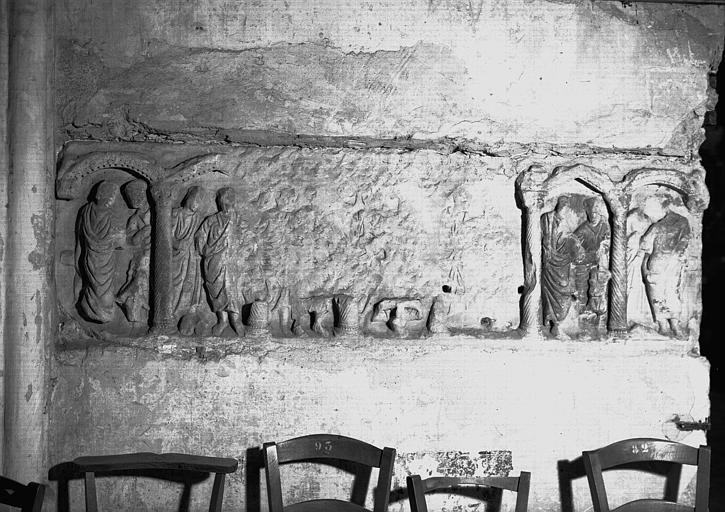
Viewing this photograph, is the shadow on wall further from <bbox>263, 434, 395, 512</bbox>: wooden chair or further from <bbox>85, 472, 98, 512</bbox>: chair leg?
<bbox>85, 472, 98, 512</bbox>: chair leg

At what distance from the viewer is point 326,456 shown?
4398 millimetres

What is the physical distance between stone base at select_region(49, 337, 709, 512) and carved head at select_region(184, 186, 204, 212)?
861 mm

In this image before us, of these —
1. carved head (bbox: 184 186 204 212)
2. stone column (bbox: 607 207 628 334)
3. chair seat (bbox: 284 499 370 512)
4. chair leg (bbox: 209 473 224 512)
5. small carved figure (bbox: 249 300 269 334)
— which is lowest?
chair seat (bbox: 284 499 370 512)

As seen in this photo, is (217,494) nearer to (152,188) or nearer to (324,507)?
(324,507)

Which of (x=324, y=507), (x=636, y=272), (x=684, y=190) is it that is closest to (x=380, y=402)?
(x=324, y=507)

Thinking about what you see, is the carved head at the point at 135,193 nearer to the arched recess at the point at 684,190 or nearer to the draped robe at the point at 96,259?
the draped robe at the point at 96,259

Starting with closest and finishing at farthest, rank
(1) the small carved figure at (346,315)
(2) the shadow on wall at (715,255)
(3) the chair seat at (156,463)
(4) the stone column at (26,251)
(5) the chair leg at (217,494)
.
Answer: (3) the chair seat at (156,463)
(5) the chair leg at (217,494)
(4) the stone column at (26,251)
(1) the small carved figure at (346,315)
(2) the shadow on wall at (715,255)

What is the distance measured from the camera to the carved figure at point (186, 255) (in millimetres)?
4871

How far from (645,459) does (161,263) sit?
317 centimetres

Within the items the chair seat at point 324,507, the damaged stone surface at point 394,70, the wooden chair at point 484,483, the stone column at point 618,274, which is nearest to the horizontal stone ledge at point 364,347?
the stone column at point 618,274

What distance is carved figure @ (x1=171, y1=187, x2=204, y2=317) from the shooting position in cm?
487

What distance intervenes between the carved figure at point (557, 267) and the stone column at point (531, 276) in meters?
0.04

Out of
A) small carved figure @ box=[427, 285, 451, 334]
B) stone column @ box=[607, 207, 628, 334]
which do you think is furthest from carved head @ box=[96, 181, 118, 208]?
stone column @ box=[607, 207, 628, 334]

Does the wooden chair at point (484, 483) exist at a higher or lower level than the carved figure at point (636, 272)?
lower
